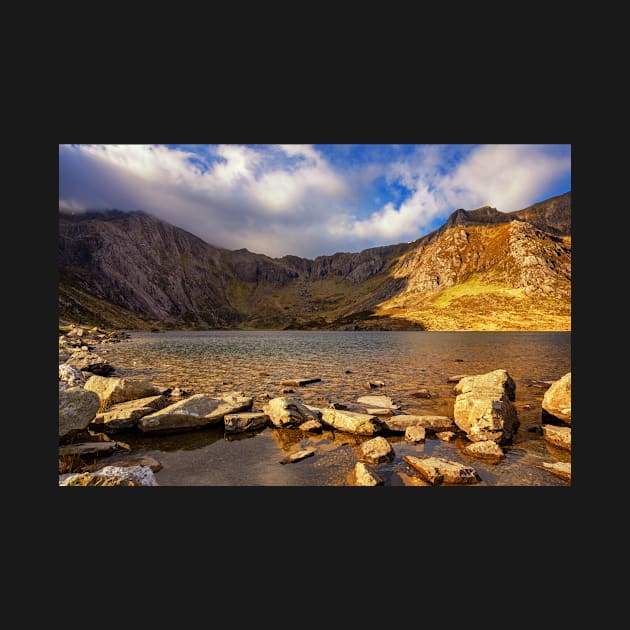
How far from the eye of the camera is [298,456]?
12.5m

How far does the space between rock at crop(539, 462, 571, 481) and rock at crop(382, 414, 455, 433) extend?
444cm

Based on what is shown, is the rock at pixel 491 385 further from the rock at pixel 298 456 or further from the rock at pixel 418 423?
the rock at pixel 298 456

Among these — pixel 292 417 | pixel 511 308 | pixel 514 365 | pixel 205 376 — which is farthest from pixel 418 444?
pixel 511 308

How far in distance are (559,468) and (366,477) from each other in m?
7.28

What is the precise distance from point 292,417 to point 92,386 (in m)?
12.7

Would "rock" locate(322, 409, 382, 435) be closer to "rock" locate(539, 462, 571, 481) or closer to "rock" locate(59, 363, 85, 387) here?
"rock" locate(539, 462, 571, 481)

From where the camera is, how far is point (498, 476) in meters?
11.2

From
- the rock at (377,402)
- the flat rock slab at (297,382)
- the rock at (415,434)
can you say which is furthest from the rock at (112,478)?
the flat rock slab at (297,382)

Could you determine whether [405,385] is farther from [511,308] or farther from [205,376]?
[511,308]

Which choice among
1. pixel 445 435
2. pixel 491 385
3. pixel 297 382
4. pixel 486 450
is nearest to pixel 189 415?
pixel 445 435

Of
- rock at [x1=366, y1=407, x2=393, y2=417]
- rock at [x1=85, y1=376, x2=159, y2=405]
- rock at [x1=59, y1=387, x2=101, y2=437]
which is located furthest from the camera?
rock at [x1=85, y1=376, x2=159, y2=405]

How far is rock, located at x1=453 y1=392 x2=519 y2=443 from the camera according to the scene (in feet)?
46.8

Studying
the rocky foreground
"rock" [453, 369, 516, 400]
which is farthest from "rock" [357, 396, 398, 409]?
"rock" [453, 369, 516, 400]

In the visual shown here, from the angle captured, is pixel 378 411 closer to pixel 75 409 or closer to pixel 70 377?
pixel 75 409
